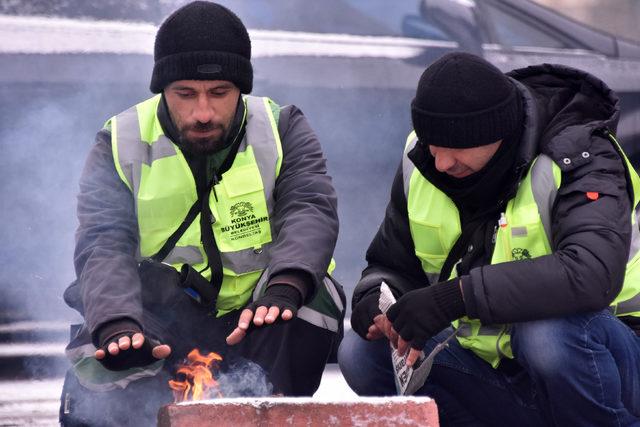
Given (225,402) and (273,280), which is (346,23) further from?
(225,402)

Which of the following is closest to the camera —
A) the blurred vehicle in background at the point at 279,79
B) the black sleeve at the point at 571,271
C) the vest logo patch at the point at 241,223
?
the black sleeve at the point at 571,271

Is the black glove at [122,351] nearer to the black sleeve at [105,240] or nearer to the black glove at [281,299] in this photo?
the black sleeve at [105,240]

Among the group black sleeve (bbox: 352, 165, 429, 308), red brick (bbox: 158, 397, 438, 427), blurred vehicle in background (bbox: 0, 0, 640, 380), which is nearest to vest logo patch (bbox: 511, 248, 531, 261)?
black sleeve (bbox: 352, 165, 429, 308)

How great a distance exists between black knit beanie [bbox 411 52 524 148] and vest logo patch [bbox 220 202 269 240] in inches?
25.8

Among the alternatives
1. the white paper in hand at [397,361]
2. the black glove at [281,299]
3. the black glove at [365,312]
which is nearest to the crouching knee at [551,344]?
the white paper in hand at [397,361]

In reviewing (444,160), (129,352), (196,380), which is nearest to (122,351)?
(129,352)

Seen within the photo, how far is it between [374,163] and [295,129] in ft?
4.16

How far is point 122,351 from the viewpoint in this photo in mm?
3281

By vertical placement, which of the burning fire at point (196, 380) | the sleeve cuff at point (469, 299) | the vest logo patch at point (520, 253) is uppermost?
the vest logo patch at point (520, 253)

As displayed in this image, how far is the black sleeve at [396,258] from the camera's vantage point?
3635 mm

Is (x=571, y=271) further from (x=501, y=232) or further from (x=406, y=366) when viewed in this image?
(x=406, y=366)

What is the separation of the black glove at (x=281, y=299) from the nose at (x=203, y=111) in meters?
0.53

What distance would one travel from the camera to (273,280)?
345 cm

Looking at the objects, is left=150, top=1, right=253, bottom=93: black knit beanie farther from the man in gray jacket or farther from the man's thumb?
the man's thumb
